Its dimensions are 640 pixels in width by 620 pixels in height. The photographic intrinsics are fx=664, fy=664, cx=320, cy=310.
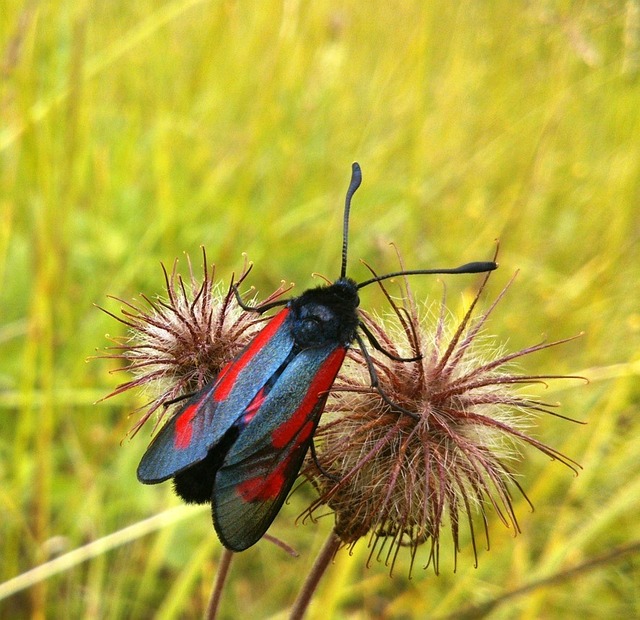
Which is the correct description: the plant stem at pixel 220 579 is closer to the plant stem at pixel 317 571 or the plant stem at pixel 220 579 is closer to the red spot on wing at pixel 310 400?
the plant stem at pixel 317 571

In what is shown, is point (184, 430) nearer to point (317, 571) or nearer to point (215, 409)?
point (215, 409)

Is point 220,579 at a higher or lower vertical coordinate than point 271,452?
lower

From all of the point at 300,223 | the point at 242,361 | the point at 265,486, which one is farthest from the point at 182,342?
the point at 300,223

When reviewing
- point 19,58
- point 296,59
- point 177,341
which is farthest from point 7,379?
point 296,59

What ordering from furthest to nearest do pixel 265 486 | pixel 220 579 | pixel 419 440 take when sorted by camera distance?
pixel 220 579, pixel 419 440, pixel 265 486

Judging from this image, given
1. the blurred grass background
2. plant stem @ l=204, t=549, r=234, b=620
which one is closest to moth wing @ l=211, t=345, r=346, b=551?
plant stem @ l=204, t=549, r=234, b=620

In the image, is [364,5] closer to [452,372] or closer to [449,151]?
[449,151]
